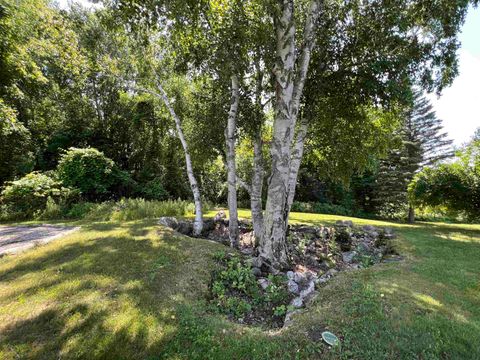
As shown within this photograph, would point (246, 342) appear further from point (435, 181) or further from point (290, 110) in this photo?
point (435, 181)

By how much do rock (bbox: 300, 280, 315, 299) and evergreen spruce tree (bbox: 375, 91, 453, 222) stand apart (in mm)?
18758

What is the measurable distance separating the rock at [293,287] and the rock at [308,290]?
12 centimetres

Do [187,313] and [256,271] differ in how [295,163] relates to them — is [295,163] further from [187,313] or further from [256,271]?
[187,313]

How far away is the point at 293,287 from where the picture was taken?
4.37m

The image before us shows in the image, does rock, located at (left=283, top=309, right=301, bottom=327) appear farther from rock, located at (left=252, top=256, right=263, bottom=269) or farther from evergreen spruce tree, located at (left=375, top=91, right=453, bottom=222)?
evergreen spruce tree, located at (left=375, top=91, right=453, bottom=222)

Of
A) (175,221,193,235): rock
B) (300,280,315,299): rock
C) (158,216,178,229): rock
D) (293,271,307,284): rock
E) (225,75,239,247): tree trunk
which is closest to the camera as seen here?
(300,280,315,299): rock

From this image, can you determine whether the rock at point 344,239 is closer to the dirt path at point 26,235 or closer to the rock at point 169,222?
the rock at point 169,222

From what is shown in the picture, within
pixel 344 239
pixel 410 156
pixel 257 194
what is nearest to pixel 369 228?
pixel 344 239

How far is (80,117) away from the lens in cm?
1731

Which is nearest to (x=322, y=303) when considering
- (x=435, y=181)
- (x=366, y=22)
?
(x=366, y=22)

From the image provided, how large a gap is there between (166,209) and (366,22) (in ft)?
A: 31.3

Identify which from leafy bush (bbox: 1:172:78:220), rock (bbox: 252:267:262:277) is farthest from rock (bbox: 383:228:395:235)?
leafy bush (bbox: 1:172:78:220)

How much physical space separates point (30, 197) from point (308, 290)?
36.2ft

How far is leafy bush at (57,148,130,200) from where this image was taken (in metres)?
11.8
